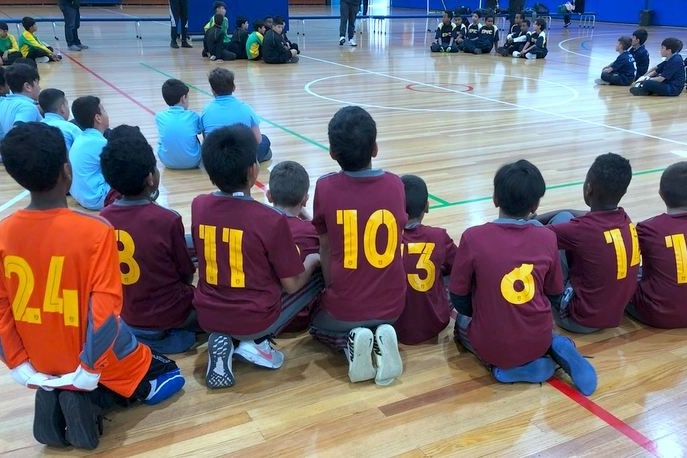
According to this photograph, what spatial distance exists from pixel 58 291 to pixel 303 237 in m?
1.11

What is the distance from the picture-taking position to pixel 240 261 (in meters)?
2.16

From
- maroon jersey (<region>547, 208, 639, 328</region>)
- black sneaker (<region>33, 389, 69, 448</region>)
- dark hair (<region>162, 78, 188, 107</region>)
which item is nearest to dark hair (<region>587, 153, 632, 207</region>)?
maroon jersey (<region>547, 208, 639, 328</region>)

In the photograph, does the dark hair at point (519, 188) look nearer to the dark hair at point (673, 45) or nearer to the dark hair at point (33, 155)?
the dark hair at point (33, 155)

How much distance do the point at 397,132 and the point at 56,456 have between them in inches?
183

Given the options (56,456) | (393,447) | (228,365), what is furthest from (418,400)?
(56,456)

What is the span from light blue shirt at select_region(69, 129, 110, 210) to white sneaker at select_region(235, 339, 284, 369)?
77.9 inches

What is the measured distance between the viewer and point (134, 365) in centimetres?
199

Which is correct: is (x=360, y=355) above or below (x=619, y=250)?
below

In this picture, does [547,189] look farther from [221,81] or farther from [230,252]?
[230,252]

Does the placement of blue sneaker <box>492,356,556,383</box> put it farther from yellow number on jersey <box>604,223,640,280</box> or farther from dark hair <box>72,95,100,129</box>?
dark hair <box>72,95,100,129</box>

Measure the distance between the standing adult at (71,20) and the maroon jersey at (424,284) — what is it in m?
11.1

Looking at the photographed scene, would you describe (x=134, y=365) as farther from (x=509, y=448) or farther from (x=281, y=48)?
(x=281, y=48)

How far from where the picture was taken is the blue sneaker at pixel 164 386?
Answer: 6.96ft

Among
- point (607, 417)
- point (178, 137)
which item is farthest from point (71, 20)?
point (607, 417)
